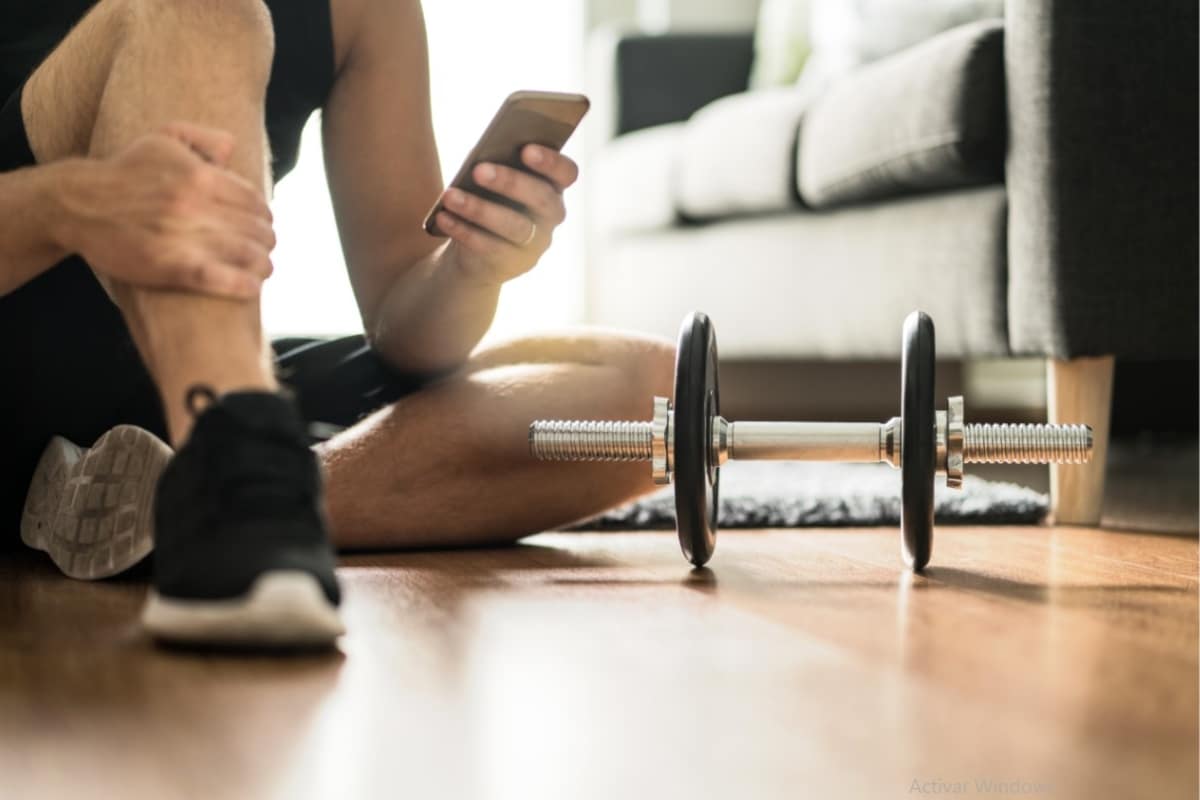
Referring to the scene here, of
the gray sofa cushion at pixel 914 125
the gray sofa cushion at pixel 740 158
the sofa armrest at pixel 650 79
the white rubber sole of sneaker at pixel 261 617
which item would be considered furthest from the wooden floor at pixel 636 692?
the sofa armrest at pixel 650 79

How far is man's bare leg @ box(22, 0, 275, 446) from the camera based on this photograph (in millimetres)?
646

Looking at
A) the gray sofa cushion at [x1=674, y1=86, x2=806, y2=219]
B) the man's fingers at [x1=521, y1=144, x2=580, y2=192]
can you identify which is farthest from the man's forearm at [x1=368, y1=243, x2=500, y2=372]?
the gray sofa cushion at [x1=674, y1=86, x2=806, y2=219]

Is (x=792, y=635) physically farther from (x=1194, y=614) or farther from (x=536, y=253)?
(x=536, y=253)

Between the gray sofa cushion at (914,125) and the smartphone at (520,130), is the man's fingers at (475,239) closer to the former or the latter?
the smartphone at (520,130)

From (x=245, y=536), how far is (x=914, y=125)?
103 cm

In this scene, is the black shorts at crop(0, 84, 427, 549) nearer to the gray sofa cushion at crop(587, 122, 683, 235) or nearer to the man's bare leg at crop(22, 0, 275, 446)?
the man's bare leg at crop(22, 0, 275, 446)

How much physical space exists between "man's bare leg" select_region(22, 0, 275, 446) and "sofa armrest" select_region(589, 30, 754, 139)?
1.82 metres

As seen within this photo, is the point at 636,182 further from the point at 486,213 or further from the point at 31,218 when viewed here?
the point at 31,218

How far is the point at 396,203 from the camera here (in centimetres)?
Answer: 111

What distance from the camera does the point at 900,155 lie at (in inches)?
57.2

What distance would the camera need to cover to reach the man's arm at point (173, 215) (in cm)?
64

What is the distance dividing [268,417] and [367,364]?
49cm

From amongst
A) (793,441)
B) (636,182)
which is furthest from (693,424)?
(636,182)

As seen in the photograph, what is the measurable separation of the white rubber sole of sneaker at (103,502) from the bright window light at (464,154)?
213cm
